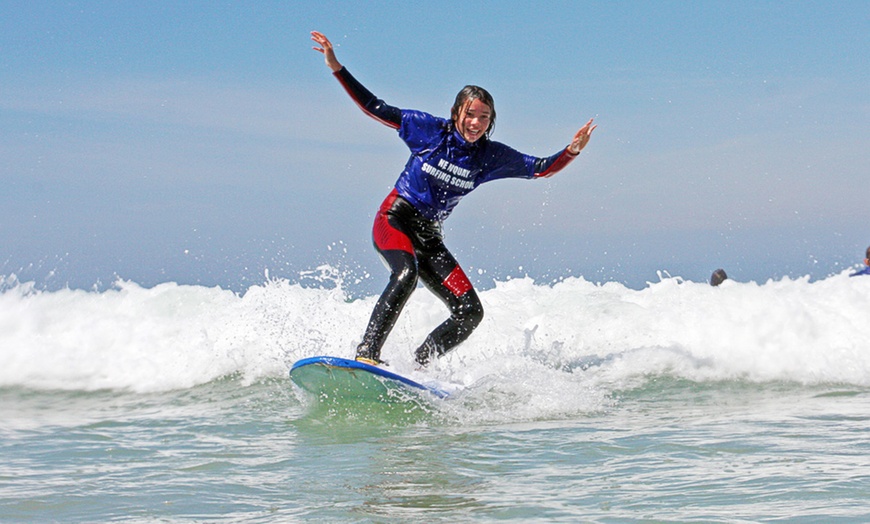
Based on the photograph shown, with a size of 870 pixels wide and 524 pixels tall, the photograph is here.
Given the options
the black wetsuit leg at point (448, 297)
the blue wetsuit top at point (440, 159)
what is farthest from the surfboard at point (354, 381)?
the blue wetsuit top at point (440, 159)

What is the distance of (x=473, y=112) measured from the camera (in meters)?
6.55

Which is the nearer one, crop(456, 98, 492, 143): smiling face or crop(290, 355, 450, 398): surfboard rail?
crop(290, 355, 450, 398): surfboard rail

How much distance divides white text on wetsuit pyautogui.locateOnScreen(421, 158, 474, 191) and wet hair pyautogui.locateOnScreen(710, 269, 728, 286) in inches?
360

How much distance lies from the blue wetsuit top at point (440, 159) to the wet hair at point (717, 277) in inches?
345

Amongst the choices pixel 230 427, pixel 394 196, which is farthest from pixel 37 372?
pixel 394 196

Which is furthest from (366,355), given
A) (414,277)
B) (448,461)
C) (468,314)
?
(448,461)

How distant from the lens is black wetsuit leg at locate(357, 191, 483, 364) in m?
6.65

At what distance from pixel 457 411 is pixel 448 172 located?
1.79 m

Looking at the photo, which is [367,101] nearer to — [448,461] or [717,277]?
[448,461]

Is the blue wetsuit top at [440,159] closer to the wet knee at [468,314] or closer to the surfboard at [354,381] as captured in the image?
the wet knee at [468,314]

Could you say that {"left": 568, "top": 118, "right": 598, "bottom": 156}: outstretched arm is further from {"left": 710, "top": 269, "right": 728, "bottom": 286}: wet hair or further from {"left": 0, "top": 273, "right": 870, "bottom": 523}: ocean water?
{"left": 710, "top": 269, "right": 728, "bottom": 286}: wet hair

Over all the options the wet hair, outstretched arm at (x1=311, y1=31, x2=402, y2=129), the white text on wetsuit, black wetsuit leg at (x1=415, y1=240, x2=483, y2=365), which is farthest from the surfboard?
the wet hair

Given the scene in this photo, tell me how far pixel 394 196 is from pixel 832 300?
231 inches

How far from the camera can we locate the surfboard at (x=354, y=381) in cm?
646
